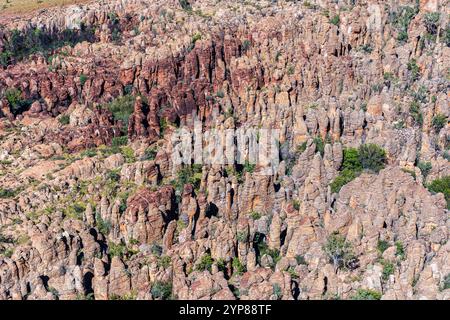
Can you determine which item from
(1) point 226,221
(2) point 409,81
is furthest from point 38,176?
(2) point 409,81

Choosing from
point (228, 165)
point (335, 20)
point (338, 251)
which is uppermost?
point (335, 20)

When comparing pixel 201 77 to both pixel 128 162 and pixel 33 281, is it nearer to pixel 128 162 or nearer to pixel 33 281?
pixel 128 162

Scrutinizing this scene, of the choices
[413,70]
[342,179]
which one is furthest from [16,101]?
[413,70]

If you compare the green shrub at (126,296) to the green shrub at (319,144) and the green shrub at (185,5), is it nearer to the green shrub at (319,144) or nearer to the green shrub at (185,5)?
the green shrub at (319,144)

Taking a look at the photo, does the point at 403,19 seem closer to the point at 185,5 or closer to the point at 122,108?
the point at 185,5

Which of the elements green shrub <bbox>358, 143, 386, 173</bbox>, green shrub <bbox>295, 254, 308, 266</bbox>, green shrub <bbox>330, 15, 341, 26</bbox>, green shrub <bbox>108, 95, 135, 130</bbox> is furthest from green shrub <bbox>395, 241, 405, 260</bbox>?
green shrub <bbox>330, 15, 341, 26</bbox>
